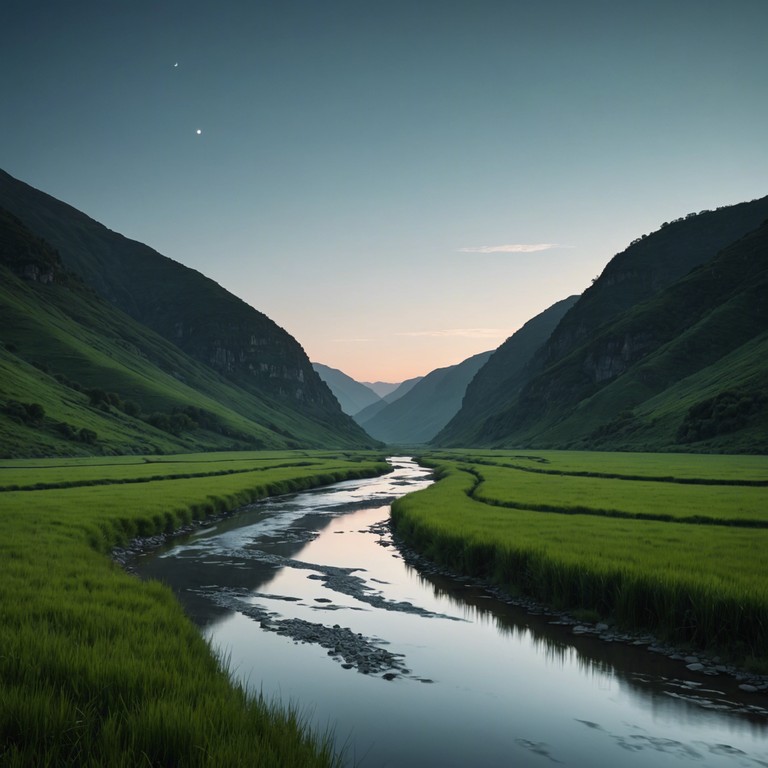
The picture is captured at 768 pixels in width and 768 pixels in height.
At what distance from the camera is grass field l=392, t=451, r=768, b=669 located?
16.0m

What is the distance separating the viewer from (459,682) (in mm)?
14336

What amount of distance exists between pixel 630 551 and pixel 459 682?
10.6 metres

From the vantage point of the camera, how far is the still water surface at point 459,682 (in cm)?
1112

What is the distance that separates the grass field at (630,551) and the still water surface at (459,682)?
1567 mm

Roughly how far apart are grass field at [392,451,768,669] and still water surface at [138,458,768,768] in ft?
5.14

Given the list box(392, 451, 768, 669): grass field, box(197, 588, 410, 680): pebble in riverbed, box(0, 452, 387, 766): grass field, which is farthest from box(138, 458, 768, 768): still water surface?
box(0, 452, 387, 766): grass field

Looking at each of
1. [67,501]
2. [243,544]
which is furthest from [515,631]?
[67,501]

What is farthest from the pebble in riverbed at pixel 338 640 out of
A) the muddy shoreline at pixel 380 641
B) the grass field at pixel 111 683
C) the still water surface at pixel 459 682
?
the grass field at pixel 111 683

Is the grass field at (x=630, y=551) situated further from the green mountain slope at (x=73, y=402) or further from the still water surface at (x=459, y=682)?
the green mountain slope at (x=73, y=402)

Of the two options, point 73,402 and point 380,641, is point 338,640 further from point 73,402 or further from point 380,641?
point 73,402

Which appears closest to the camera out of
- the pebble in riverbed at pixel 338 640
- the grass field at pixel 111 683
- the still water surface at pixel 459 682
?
the grass field at pixel 111 683

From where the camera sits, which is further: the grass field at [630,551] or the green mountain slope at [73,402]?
the green mountain slope at [73,402]

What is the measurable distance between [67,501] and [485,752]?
3645 cm

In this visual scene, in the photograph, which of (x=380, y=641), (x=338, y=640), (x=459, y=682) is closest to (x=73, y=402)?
(x=338, y=640)
